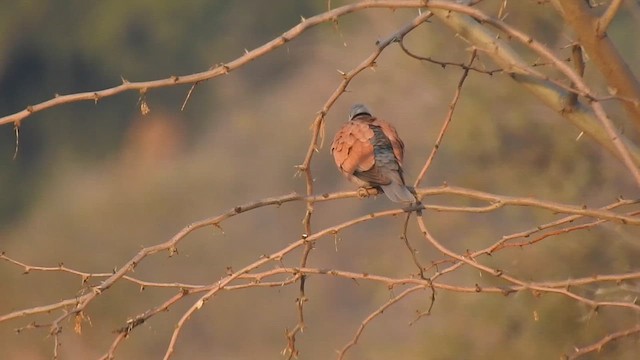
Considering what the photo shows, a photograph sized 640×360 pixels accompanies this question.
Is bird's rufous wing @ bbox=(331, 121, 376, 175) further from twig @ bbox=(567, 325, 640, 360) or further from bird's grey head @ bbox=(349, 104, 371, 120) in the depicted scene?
twig @ bbox=(567, 325, 640, 360)

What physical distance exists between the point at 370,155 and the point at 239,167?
1.93m

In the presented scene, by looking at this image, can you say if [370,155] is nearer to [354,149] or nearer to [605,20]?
[354,149]

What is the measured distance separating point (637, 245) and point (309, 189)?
2407 millimetres

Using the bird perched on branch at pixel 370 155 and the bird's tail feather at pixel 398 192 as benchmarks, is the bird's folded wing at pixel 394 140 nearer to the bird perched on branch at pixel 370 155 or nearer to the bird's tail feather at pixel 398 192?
the bird perched on branch at pixel 370 155

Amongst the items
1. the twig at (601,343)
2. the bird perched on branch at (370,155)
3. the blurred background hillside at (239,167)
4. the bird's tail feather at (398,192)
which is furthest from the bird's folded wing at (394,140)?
the blurred background hillside at (239,167)

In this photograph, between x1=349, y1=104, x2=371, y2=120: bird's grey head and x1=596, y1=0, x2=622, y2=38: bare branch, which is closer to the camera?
x1=596, y1=0, x2=622, y2=38: bare branch

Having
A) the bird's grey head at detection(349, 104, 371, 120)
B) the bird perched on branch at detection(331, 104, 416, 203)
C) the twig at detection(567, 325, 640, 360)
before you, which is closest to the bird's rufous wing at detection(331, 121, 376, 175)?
the bird perched on branch at detection(331, 104, 416, 203)

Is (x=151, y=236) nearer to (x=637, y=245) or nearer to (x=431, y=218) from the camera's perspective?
(x=431, y=218)

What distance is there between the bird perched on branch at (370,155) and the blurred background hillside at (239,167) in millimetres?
1673

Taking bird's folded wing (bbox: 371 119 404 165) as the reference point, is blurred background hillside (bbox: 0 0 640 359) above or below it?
above

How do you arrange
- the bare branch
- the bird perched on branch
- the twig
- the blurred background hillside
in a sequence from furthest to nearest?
the blurred background hillside → the bird perched on branch → the twig → the bare branch

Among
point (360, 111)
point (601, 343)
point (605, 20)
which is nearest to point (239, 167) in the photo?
point (360, 111)

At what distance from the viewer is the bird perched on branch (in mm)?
2027

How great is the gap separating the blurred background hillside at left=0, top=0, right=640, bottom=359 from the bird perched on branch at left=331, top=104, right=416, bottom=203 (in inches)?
65.9
